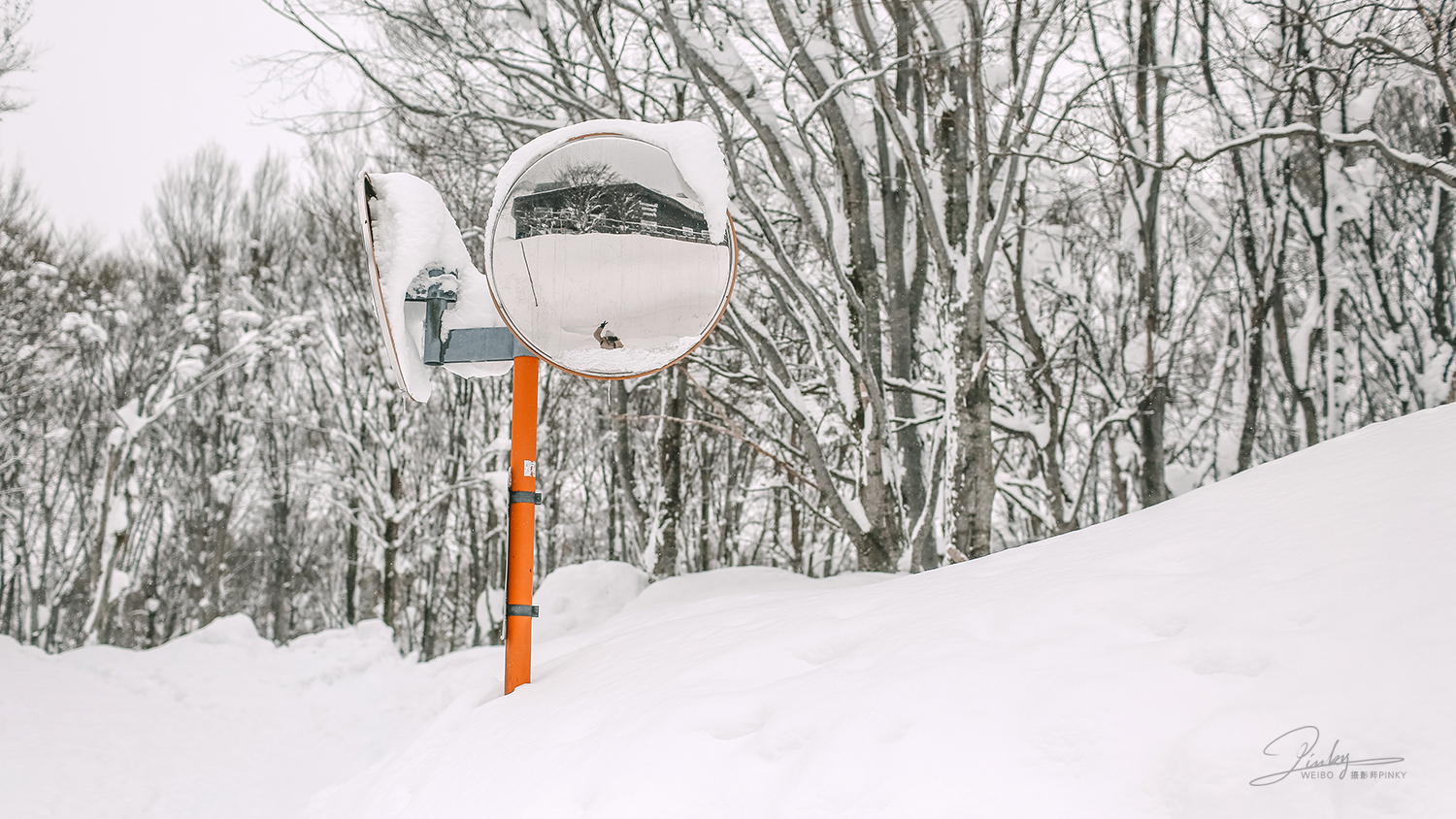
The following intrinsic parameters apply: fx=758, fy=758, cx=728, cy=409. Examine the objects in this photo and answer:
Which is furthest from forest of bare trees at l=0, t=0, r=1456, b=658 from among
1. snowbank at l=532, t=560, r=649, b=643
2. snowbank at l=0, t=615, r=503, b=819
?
snowbank at l=0, t=615, r=503, b=819

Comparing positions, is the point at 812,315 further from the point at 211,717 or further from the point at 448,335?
the point at 211,717

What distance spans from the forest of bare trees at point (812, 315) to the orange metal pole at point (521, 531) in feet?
5.82

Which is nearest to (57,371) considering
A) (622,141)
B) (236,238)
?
(236,238)

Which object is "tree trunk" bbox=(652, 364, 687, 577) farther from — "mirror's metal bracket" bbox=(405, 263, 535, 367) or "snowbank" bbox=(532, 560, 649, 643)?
"mirror's metal bracket" bbox=(405, 263, 535, 367)

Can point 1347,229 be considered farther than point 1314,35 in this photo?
Yes

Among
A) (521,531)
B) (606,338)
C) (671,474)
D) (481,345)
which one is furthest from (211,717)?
(671,474)

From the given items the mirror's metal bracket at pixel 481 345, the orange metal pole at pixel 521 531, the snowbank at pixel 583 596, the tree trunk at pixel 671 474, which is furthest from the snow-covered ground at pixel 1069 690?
the tree trunk at pixel 671 474

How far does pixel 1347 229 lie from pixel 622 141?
9.89 metres

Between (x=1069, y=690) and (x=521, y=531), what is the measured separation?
5.82 feet

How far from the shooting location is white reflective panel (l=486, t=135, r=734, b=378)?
217 centimetres

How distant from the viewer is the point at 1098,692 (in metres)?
1.27

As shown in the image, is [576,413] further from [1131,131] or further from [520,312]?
[520,312]

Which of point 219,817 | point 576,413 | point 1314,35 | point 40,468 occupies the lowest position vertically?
point 219,817

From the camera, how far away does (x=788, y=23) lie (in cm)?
418
